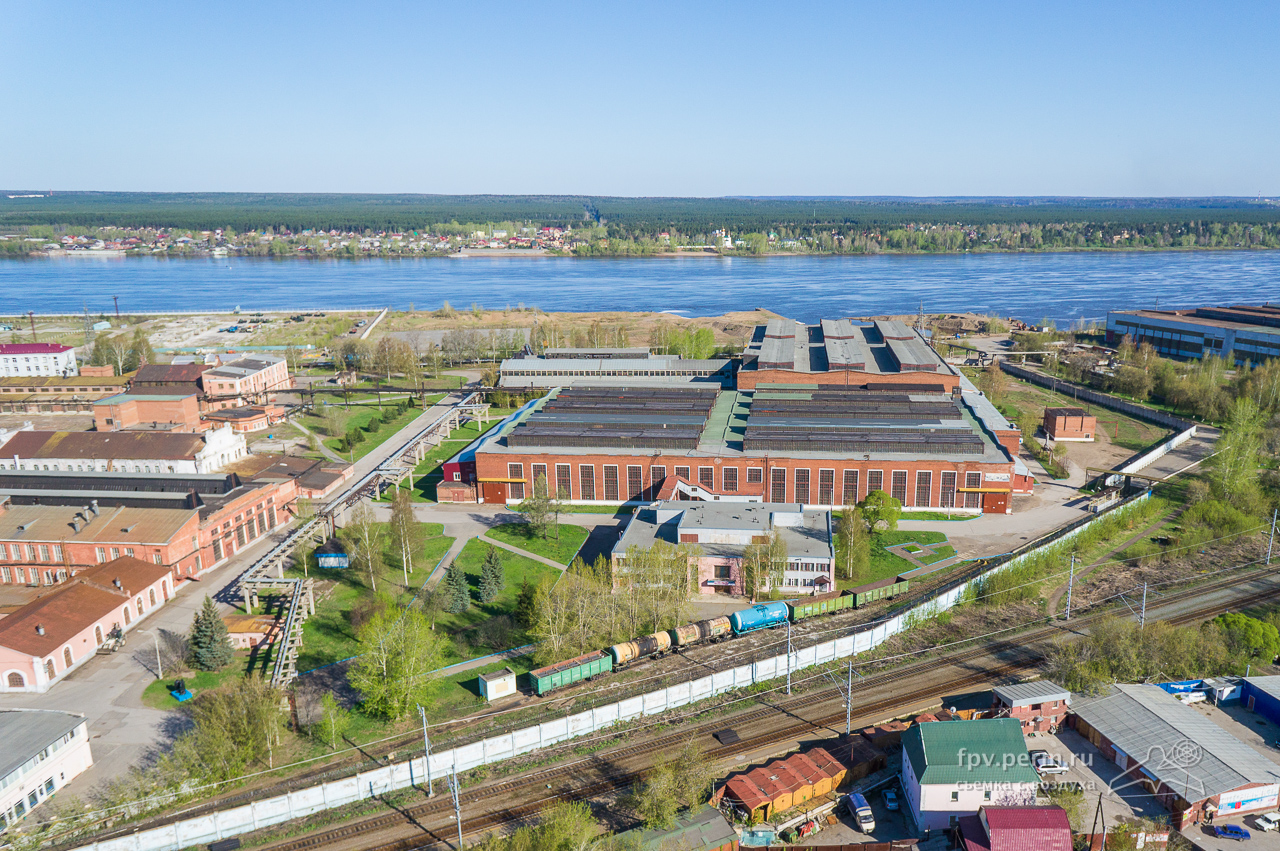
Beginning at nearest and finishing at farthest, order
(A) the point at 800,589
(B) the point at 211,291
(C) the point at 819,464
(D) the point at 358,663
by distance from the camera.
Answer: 1. (D) the point at 358,663
2. (A) the point at 800,589
3. (C) the point at 819,464
4. (B) the point at 211,291

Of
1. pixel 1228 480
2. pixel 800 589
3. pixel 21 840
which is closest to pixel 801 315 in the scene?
pixel 1228 480

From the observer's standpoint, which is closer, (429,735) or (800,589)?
(429,735)

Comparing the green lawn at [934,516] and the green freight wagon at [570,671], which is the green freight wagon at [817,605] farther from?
the green lawn at [934,516]

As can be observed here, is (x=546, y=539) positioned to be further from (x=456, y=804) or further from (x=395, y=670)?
(x=456, y=804)

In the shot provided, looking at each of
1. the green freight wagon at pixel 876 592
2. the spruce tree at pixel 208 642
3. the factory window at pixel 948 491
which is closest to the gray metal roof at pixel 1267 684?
the green freight wagon at pixel 876 592

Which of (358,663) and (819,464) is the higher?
(819,464)

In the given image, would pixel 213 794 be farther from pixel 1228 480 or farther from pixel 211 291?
pixel 211 291

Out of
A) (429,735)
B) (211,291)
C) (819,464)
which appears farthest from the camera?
(211,291)
